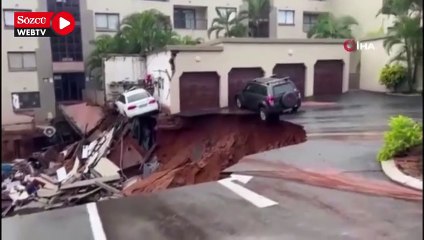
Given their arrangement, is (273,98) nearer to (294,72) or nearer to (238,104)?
(238,104)

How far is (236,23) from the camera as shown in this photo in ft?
116

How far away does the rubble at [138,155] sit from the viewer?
11.9m

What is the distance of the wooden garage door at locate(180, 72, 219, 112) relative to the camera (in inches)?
885

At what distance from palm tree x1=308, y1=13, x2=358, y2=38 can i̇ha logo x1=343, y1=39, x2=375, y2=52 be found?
2.62 metres

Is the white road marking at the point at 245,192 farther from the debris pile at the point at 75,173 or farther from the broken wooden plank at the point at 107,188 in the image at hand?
the broken wooden plank at the point at 107,188

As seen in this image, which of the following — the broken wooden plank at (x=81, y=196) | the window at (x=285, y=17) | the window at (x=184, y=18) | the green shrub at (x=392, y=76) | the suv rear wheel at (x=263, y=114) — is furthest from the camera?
the window at (x=285, y=17)

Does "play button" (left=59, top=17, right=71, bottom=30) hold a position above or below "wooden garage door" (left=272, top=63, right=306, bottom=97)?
above

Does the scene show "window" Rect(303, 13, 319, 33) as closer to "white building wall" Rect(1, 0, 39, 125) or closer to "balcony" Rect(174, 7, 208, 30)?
"balcony" Rect(174, 7, 208, 30)

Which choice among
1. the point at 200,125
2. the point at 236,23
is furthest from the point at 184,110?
the point at 236,23

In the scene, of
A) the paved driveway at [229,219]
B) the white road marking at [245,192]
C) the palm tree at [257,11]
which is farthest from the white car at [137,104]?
the palm tree at [257,11]

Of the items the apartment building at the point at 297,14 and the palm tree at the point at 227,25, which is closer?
the palm tree at the point at 227,25

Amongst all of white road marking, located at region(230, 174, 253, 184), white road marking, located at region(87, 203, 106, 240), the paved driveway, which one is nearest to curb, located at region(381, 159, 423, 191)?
the paved driveway

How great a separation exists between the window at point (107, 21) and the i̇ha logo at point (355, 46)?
16.5 m

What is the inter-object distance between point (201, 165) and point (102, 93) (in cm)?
1385
